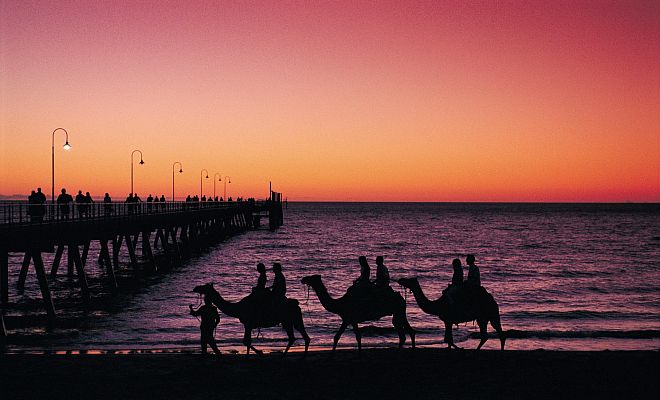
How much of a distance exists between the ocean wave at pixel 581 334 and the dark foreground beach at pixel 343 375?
173 inches

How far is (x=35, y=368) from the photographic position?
12.7 meters

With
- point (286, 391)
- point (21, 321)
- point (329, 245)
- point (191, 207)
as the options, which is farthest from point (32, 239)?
point (329, 245)

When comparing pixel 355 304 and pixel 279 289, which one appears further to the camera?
pixel 355 304

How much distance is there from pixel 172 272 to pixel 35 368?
29.0 m

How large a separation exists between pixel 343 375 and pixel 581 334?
1010cm

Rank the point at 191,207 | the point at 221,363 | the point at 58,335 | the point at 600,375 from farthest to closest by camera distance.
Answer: the point at 191,207 → the point at 58,335 → the point at 221,363 → the point at 600,375

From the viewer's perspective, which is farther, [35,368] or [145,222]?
[145,222]

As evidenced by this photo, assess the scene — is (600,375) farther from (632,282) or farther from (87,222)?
(632,282)

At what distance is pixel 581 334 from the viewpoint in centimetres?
1962

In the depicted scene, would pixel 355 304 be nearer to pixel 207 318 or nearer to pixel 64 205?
pixel 207 318

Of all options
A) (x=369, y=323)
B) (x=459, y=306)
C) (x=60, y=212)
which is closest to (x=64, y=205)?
(x=60, y=212)

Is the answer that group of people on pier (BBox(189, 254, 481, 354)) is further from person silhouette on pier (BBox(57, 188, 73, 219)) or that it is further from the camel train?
person silhouette on pier (BBox(57, 188, 73, 219))

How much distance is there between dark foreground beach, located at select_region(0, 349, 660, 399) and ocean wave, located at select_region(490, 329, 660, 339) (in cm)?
440

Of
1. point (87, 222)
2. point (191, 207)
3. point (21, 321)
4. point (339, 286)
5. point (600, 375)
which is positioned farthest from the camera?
point (191, 207)
